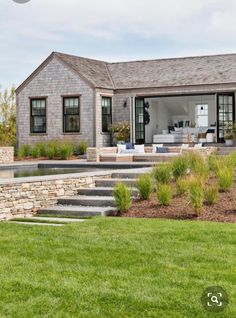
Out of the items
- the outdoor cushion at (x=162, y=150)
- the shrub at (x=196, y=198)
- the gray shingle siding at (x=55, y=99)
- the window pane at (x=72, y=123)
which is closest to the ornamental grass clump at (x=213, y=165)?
the shrub at (x=196, y=198)

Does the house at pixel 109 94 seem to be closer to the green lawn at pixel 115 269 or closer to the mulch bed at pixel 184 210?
the mulch bed at pixel 184 210

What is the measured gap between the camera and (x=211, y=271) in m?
5.14

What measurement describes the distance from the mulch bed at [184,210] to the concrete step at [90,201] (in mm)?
471

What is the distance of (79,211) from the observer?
9.30m

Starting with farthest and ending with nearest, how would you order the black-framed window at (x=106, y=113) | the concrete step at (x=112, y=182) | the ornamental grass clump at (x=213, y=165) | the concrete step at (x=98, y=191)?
the black-framed window at (x=106, y=113), the ornamental grass clump at (x=213, y=165), the concrete step at (x=112, y=182), the concrete step at (x=98, y=191)

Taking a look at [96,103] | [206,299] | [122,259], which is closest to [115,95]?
[96,103]

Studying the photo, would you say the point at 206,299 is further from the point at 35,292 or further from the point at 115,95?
the point at 115,95

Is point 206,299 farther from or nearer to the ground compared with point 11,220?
farther from the ground

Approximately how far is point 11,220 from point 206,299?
7.28 metres

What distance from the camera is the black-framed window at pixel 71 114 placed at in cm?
2528

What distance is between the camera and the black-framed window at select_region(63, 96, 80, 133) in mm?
25281

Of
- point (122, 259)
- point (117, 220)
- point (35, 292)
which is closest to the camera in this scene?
point (35, 292)

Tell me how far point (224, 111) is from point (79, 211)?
54.3ft

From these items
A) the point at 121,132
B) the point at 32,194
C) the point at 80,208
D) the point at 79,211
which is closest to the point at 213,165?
the point at 80,208
